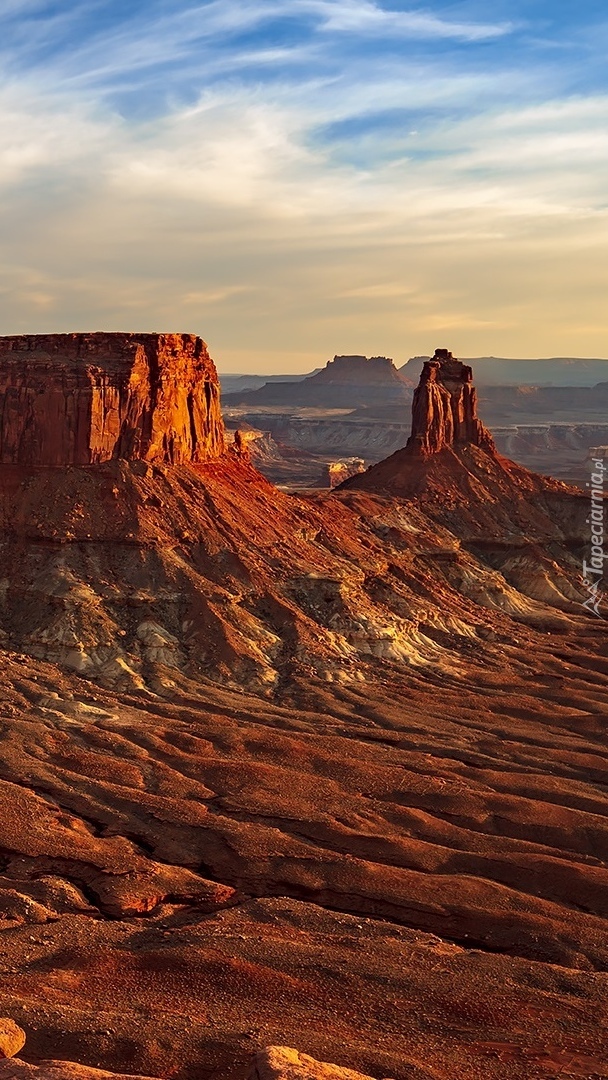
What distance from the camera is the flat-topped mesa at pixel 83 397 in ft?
203

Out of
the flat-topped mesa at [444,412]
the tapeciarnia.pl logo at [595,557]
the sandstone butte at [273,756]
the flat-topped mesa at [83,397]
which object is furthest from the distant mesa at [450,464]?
the flat-topped mesa at [83,397]

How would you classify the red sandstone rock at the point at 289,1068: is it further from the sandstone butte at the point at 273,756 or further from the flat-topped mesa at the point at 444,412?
the flat-topped mesa at the point at 444,412

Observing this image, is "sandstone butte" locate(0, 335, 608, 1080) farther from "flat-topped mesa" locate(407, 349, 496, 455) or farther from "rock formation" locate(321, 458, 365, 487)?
"rock formation" locate(321, 458, 365, 487)

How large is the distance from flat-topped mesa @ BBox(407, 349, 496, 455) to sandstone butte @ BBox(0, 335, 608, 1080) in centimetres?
358

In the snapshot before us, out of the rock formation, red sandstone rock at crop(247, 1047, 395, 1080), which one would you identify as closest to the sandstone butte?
red sandstone rock at crop(247, 1047, 395, 1080)

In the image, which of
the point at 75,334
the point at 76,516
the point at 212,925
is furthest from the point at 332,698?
the point at 75,334

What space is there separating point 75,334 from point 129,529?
12930 millimetres

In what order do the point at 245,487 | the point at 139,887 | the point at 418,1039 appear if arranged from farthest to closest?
the point at 245,487 < the point at 139,887 < the point at 418,1039

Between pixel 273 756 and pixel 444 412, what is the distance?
51.9 meters

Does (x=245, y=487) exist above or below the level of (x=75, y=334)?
below

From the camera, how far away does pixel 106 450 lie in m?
63.1

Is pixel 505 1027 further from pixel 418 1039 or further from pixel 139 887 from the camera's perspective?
pixel 139 887

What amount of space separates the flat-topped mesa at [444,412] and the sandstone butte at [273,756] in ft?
11.7

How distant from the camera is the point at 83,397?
201 ft
